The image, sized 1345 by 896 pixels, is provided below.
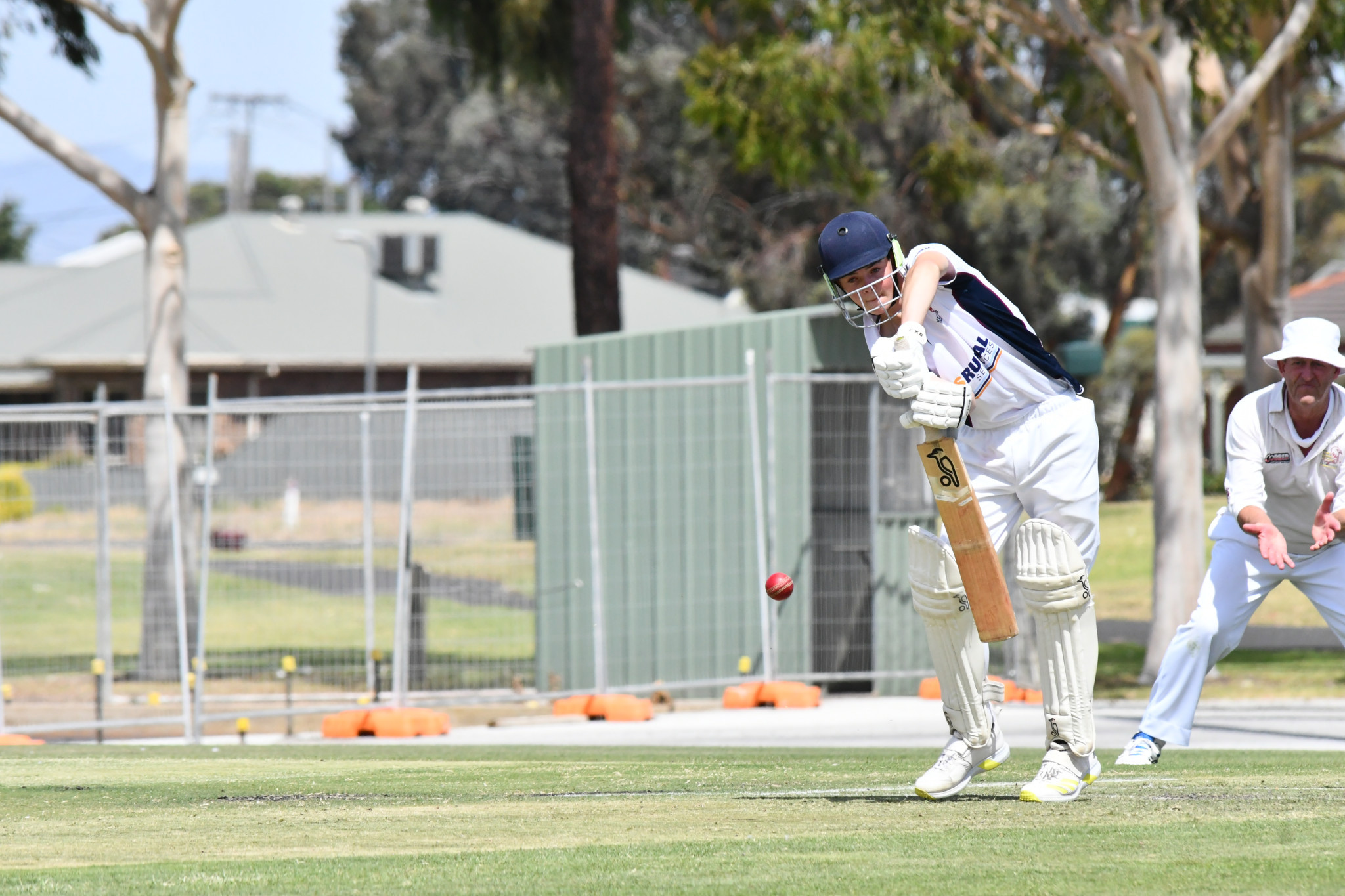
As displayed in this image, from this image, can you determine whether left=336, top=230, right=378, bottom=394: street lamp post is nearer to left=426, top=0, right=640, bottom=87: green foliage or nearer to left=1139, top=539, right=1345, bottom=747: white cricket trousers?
left=426, top=0, right=640, bottom=87: green foliage

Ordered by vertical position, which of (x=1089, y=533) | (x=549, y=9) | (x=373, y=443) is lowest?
(x=1089, y=533)

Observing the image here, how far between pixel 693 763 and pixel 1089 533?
2706 mm

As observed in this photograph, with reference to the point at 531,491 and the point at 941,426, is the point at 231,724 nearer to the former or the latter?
the point at 531,491

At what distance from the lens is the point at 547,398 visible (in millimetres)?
13523

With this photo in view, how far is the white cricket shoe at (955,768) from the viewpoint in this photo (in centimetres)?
566

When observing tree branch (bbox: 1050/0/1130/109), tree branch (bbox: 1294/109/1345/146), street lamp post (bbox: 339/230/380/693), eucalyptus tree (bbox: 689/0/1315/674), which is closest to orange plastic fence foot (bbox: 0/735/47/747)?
street lamp post (bbox: 339/230/380/693)

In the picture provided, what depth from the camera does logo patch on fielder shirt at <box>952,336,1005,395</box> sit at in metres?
5.62

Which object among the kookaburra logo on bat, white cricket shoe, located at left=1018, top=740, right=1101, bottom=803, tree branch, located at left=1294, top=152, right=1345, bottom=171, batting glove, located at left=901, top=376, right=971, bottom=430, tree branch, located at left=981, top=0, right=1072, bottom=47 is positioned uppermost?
tree branch, located at left=981, top=0, right=1072, bottom=47

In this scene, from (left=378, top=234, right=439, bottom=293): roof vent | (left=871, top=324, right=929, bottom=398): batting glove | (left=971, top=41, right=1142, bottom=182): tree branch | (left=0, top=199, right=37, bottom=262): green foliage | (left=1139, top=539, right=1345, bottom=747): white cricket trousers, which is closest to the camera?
(left=871, top=324, right=929, bottom=398): batting glove

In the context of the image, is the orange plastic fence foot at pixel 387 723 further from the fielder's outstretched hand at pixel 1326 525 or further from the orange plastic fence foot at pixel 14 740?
the fielder's outstretched hand at pixel 1326 525

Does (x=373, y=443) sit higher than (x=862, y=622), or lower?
higher

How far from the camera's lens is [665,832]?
16.1ft

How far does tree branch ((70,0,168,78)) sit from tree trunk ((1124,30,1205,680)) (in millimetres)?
9721

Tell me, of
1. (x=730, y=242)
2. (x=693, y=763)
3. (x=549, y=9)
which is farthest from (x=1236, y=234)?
(x=730, y=242)
